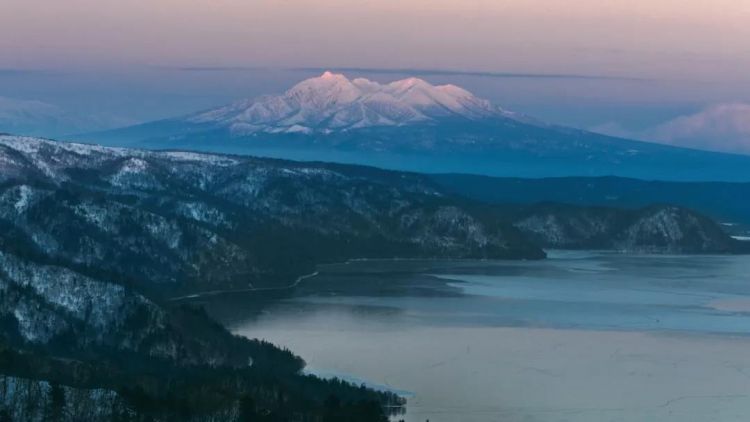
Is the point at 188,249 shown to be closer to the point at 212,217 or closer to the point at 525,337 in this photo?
the point at 212,217

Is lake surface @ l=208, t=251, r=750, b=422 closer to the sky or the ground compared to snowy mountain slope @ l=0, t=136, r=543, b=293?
closer to the ground

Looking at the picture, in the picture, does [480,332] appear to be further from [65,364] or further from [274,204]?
[274,204]

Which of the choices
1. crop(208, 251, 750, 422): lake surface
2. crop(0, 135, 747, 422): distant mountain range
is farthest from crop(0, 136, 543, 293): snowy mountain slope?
crop(208, 251, 750, 422): lake surface

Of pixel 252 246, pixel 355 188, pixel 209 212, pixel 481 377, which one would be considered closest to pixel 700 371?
pixel 481 377

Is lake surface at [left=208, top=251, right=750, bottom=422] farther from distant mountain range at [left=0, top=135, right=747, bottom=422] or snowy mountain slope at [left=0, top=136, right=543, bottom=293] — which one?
snowy mountain slope at [left=0, top=136, right=543, bottom=293]

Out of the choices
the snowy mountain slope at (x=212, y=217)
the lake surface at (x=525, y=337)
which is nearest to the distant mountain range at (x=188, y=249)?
the snowy mountain slope at (x=212, y=217)

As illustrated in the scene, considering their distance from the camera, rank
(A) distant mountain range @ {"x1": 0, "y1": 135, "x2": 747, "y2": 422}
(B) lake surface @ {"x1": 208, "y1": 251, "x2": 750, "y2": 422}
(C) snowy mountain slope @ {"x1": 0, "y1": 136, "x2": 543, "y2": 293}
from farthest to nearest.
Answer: (C) snowy mountain slope @ {"x1": 0, "y1": 136, "x2": 543, "y2": 293} < (B) lake surface @ {"x1": 208, "y1": 251, "x2": 750, "y2": 422} < (A) distant mountain range @ {"x1": 0, "y1": 135, "x2": 747, "y2": 422}

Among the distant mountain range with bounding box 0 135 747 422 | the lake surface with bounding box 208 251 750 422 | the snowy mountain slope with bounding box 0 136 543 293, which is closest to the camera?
the distant mountain range with bounding box 0 135 747 422

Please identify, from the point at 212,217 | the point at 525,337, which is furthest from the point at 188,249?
the point at 525,337

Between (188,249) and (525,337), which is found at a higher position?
(188,249)

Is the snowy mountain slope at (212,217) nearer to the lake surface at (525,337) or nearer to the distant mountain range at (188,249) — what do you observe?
the distant mountain range at (188,249)
